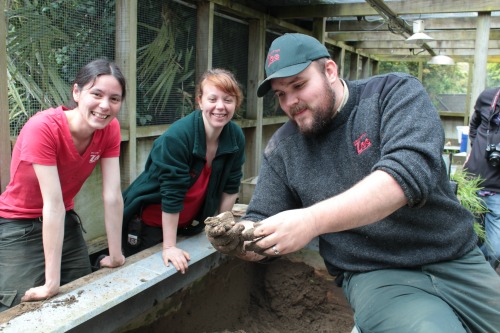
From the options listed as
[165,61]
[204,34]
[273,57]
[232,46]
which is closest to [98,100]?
[273,57]

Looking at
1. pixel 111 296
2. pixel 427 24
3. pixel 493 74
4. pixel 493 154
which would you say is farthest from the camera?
pixel 493 74

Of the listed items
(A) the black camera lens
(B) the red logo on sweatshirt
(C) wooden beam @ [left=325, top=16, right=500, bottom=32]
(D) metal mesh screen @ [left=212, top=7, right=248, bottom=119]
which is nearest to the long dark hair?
(B) the red logo on sweatshirt

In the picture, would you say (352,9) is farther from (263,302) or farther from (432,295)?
(432,295)

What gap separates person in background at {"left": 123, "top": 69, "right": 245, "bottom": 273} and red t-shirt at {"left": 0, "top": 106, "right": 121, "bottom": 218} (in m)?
0.37

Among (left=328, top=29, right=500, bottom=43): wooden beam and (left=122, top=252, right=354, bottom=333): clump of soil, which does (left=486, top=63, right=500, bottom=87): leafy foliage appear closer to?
(left=328, top=29, right=500, bottom=43): wooden beam

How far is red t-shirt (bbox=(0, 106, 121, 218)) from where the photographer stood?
7.18ft

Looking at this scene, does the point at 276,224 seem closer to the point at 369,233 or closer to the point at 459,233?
the point at 369,233

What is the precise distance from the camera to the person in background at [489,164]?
11.7ft

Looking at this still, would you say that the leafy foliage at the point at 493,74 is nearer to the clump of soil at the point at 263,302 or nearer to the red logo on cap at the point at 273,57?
the clump of soil at the point at 263,302

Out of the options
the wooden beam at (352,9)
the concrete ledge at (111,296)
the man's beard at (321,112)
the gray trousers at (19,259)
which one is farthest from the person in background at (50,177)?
the wooden beam at (352,9)

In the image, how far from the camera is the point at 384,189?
1.38m

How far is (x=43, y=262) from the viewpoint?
248cm

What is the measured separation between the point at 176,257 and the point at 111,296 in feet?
1.82

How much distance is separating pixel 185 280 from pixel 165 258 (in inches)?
9.8
